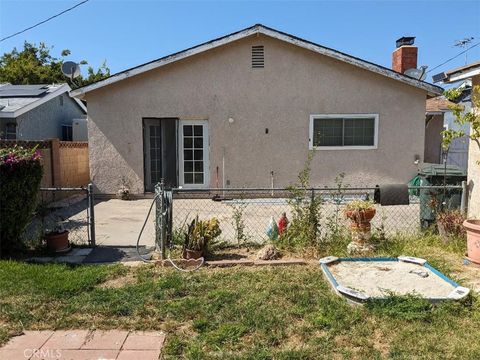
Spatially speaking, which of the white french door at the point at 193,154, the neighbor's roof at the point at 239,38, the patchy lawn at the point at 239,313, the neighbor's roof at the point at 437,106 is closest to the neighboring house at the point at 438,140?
the neighbor's roof at the point at 437,106

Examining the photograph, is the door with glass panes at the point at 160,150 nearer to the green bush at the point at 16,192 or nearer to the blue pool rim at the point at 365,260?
the green bush at the point at 16,192

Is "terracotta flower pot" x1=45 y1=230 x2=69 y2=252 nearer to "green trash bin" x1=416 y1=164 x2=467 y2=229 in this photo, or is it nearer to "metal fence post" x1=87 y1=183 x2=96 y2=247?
"metal fence post" x1=87 y1=183 x2=96 y2=247

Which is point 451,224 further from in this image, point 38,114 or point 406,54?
point 38,114

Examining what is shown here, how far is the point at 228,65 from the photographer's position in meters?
12.3

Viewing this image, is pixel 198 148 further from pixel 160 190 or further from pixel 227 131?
pixel 160 190

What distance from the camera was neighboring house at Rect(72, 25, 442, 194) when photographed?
40.2 feet

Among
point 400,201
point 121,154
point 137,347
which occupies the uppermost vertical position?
point 121,154

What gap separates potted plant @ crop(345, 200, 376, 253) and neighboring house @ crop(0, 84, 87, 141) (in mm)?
11460

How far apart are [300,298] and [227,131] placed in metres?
8.43

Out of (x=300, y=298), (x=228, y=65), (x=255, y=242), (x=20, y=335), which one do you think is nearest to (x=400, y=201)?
(x=255, y=242)

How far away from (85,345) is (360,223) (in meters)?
4.25

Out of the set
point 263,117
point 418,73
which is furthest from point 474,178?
point 418,73

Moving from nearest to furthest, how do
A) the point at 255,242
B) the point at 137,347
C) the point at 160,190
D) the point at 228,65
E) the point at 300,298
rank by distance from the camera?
the point at 137,347, the point at 300,298, the point at 160,190, the point at 255,242, the point at 228,65

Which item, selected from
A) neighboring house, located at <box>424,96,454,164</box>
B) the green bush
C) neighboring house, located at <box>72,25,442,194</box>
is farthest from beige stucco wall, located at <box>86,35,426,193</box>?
the green bush
